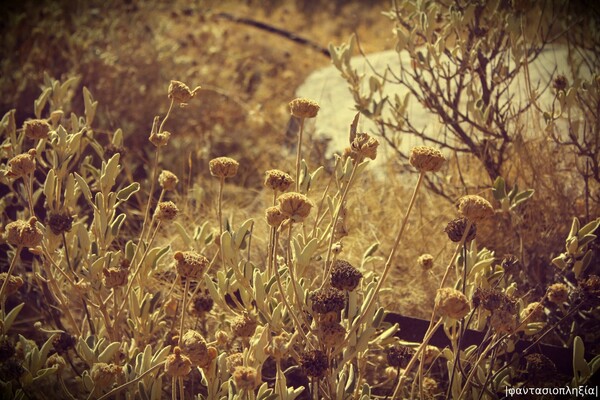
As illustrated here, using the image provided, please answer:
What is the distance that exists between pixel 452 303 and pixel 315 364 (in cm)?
31

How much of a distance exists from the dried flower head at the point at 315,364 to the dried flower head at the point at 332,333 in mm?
32

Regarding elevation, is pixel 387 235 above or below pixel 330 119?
below

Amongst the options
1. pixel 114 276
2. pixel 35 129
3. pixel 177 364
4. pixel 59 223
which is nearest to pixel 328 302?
pixel 177 364

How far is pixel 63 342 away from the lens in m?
1.56

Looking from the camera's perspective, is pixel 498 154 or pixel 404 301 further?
pixel 498 154

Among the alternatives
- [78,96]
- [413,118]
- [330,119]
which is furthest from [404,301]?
[78,96]

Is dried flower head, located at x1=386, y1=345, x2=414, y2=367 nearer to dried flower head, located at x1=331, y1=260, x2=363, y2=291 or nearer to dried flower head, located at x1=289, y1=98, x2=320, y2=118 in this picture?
dried flower head, located at x1=331, y1=260, x2=363, y2=291

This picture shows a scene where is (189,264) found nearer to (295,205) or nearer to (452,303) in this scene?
(295,205)

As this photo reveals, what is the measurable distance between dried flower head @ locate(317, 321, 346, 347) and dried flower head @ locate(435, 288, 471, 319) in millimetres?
216

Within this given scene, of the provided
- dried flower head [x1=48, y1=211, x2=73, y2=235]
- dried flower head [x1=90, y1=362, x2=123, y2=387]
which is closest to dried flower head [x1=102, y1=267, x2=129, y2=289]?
dried flower head [x1=48, y1=211, x2=73, y2=235]

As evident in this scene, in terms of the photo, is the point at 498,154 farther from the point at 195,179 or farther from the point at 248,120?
the point at 248,120

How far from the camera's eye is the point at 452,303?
1094 millimetres

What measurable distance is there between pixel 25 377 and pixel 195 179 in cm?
181

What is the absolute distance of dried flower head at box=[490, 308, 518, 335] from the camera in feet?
4.30
